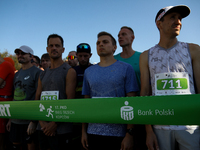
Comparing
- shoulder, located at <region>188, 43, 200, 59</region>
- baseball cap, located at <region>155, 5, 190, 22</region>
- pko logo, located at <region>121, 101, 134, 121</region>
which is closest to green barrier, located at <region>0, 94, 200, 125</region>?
pko logo, located at <region>121, 101, 134, 121</region>

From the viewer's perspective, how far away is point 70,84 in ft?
8.81

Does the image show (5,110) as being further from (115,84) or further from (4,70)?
(115,84)

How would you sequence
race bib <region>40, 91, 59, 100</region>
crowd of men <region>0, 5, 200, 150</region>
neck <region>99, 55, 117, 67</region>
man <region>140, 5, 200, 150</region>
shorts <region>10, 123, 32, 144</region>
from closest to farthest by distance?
man <region>140, 5, 200, 150</region> → crowd of men <region>0, 5, 200, 150</region> → neck <region>99, 55, 117, 67</region> → race bib <region>40, 91, 59, 100</region> → shorts <region>10, 123, 32, 144</region>

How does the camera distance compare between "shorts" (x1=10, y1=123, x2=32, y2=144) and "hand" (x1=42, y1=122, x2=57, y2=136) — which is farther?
"shorts" (x1=10, y1=123, x2=32, y2=144)

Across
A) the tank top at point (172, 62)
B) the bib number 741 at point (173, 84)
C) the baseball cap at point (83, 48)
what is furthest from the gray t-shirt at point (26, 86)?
the bib number 741 at point (173, 84)

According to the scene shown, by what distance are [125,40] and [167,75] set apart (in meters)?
2.08

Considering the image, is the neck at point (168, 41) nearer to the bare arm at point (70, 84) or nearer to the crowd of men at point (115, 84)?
the crowd of men at point (115, 84)

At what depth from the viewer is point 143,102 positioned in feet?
5.96

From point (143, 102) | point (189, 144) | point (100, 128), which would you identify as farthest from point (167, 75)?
point (100, 128)

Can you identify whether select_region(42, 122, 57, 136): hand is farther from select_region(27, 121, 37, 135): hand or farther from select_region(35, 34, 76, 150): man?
select_region(27, 121, 37, 135): hand

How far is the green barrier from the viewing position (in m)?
1.65

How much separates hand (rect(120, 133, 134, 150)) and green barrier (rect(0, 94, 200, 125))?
8.2 inches

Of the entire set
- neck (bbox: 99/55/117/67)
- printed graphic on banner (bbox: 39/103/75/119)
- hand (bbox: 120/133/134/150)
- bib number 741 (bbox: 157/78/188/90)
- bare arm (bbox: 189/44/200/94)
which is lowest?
hand (bbox: 120/133/134/150)

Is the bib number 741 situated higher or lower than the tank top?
lower
